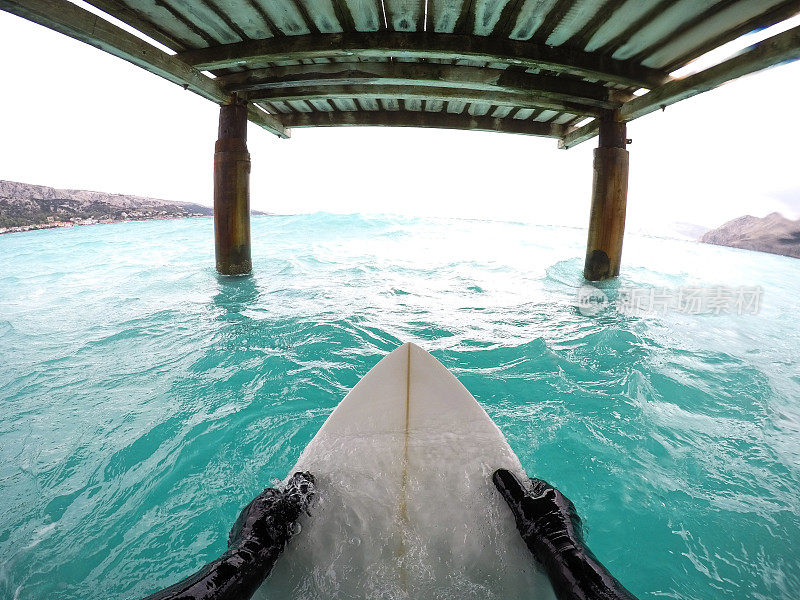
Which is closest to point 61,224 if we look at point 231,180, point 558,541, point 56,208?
point 56,208

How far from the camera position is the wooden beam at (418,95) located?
5.48m

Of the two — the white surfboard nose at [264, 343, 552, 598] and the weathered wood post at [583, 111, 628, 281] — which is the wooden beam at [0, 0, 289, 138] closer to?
the white surfboard nose at [264, 343, 552, 598]

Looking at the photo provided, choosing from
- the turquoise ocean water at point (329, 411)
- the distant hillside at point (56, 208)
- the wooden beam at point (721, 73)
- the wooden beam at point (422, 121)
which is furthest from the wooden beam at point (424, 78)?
the distant hillside at point (56, 208)

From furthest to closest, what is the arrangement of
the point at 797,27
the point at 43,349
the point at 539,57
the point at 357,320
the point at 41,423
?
the point at 357,320 < the point at 43,349 < the point at 539,57 < the point at 797,27 < the point at 41,423

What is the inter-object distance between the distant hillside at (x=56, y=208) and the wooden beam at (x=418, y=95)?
76.8 feet

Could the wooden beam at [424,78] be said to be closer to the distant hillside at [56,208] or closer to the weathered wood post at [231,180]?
the weathered wood post at [231,180]

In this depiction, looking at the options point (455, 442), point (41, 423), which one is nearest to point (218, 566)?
point (455, 442)

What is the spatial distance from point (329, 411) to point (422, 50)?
421 cm

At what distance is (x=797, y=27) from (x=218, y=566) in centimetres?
621

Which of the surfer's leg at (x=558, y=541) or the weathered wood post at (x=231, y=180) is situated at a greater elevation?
the weathered wood post at (x=231, y=180)

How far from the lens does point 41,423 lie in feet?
10.2

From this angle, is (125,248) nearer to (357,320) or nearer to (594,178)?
(357,320)

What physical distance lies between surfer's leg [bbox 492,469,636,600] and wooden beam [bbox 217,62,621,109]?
5055 millimetres

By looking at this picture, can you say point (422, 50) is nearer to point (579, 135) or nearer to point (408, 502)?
point (408, 502)
